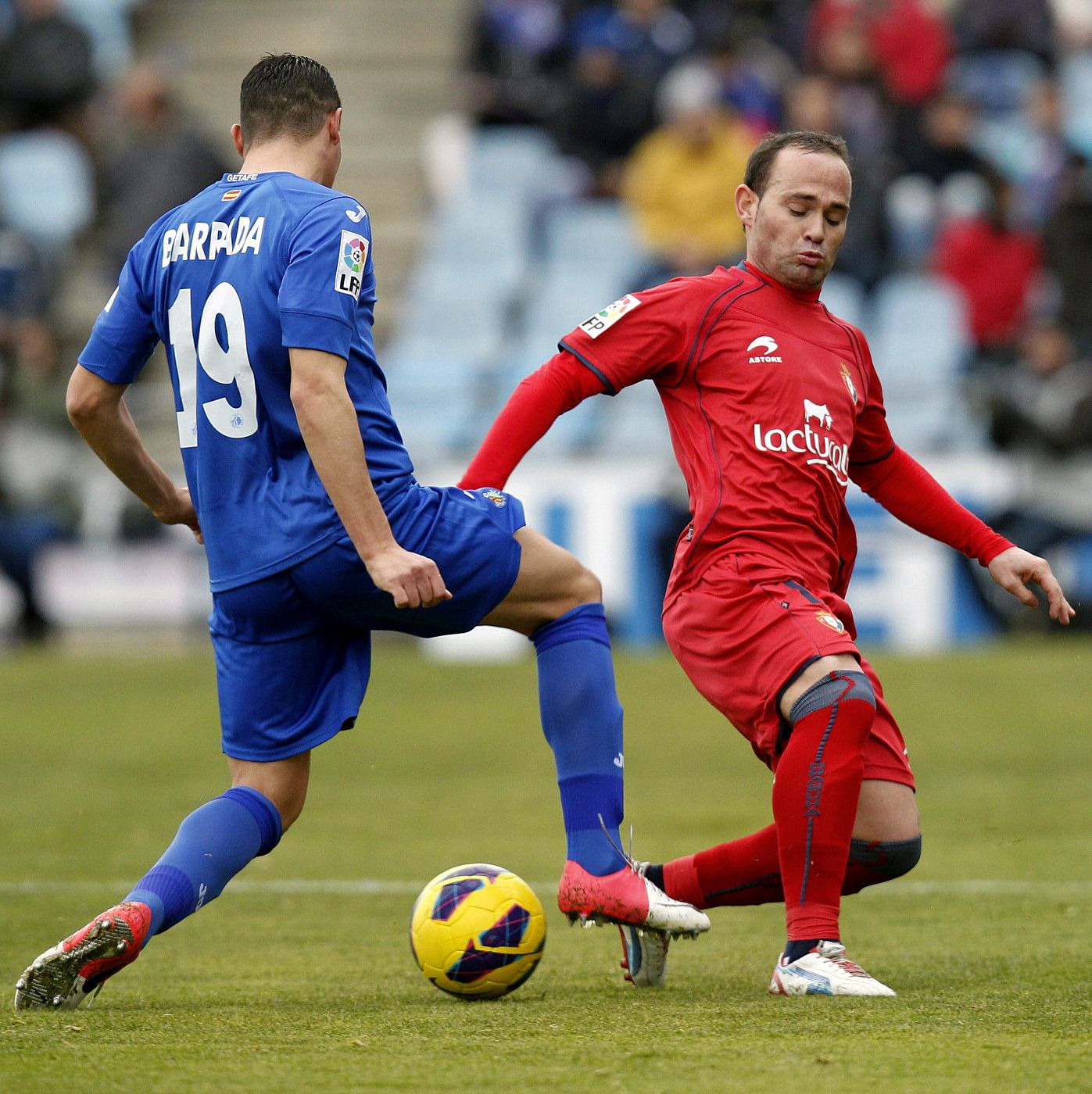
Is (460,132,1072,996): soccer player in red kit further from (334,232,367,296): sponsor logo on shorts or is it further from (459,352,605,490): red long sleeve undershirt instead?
(334,232,367,296): sponsor logo on shorts

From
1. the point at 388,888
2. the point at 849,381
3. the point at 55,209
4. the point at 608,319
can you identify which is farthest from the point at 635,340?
the point at 55,209

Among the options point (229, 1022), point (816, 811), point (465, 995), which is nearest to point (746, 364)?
point (816, 811)

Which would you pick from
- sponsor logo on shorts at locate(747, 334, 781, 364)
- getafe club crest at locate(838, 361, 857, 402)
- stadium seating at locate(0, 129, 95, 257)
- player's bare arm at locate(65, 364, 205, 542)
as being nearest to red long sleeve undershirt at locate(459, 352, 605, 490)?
sponsor logo on shorts at locate(747, 334, 781, 364)

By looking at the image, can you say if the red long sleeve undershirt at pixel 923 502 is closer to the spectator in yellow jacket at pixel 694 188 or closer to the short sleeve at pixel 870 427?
the short sleeve at pixel 870 427

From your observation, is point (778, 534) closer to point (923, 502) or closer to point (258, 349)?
point (923, 502)

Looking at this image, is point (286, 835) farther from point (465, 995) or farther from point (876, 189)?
point (876, 189)

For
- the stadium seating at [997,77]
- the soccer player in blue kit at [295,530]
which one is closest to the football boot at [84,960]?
the soccer player in blue kit at [295,530]

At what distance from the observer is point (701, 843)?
271 inches

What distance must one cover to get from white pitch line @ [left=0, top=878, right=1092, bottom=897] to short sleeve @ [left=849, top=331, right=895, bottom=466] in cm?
174

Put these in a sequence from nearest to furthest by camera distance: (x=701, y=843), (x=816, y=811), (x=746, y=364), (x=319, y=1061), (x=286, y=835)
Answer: (x=319, y=1061) < (x=816, y=811) < (x=746, y=364) < (x=701, y=843) < (x=286, y=835)

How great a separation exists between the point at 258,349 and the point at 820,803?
1593 millimetres

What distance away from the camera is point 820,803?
431 centimetres

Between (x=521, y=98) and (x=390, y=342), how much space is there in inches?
103

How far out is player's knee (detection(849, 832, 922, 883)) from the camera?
14.9 feet
